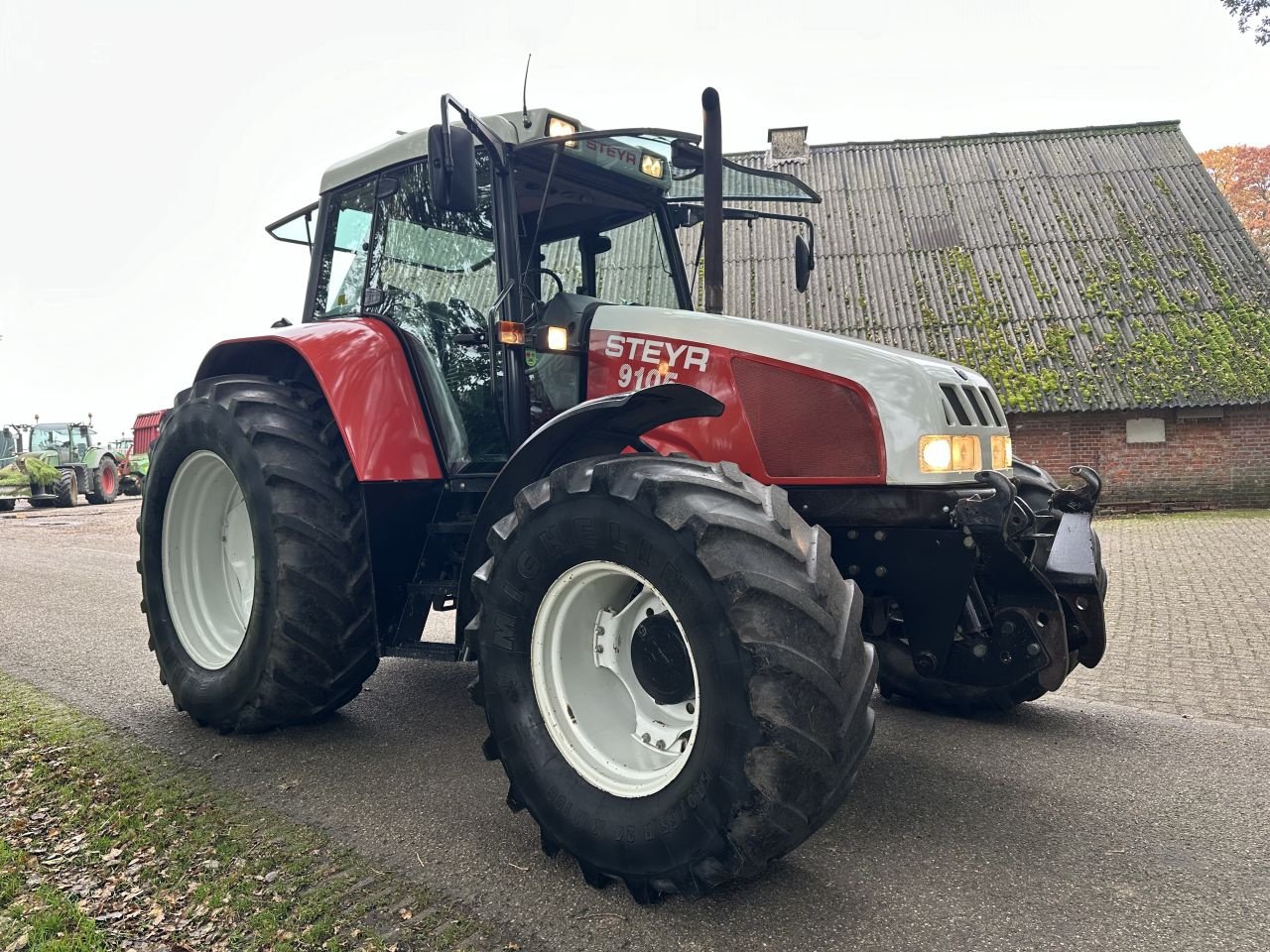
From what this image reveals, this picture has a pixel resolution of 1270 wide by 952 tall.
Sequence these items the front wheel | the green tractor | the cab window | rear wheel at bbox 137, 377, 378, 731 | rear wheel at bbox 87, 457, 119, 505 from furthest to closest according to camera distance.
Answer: rear wheel at bbox 87, 457, 119, 505
the green tractor
the cab window
rear wheel at bbox 137, 377, 378, 731
the front wheel

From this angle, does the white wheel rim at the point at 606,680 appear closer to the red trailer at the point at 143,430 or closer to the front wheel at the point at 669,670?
the front wheel at the point at 669,670

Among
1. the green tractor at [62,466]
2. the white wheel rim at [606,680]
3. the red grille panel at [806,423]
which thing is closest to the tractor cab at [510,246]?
the red grille panel at [806,423]

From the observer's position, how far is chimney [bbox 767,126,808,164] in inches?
870

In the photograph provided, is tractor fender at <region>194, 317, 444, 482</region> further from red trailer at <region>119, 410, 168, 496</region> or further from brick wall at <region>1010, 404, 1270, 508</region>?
red trailer at <region>119, 410, 168, 496</region>

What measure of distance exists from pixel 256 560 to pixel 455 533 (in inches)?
31.4

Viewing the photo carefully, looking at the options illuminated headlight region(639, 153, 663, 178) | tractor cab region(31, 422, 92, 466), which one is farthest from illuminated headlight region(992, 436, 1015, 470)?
tractor cab region(31, 422, 92, 466)

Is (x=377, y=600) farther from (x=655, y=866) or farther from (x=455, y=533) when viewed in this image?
(x=655, y=866)

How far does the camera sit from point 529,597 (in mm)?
2857

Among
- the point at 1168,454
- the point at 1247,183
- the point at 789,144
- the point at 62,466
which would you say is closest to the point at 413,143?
the point at 1168,454

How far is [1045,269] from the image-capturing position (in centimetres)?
1792

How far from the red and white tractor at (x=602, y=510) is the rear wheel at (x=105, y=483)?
25494 mm

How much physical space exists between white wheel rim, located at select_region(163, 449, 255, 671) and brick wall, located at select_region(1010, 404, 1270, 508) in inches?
564

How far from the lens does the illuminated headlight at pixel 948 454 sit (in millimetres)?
3055

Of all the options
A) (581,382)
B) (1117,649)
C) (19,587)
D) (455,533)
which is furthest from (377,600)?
(19,587)
